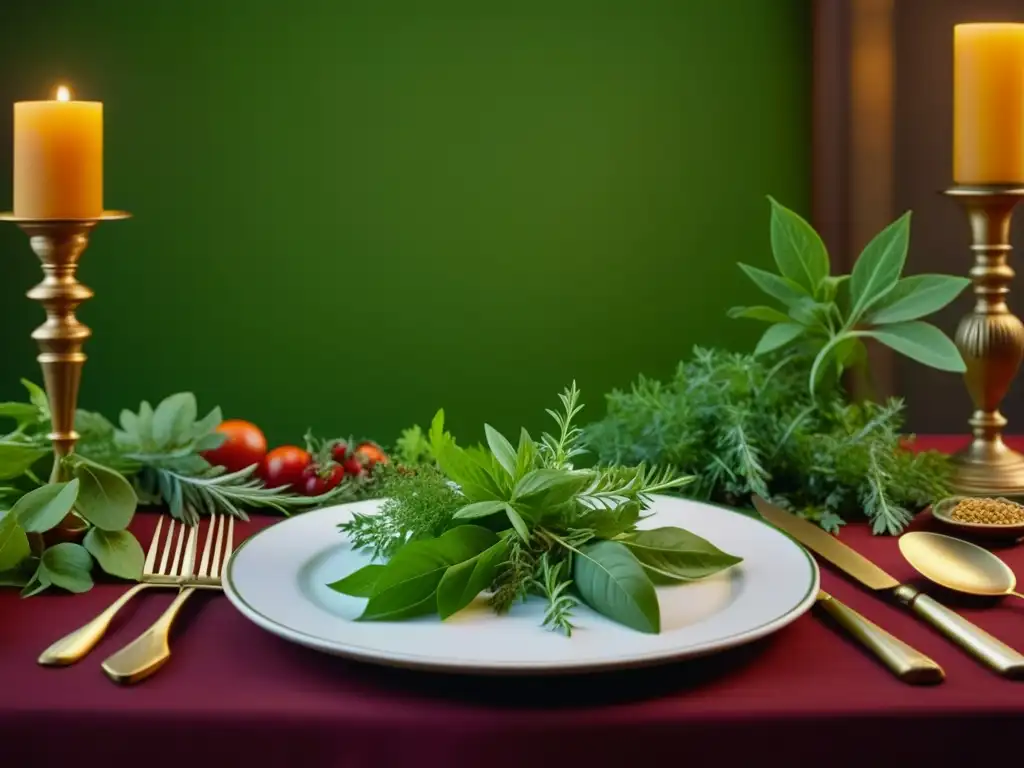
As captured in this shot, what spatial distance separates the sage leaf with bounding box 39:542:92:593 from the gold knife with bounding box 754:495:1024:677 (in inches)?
21.9

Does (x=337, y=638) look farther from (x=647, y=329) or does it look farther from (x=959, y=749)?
(x=647, y=329)

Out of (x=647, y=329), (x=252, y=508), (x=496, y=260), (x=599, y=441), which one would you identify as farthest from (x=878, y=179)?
(x=252, y=508)

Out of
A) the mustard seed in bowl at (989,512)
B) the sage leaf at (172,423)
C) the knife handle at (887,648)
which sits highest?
the sage leaf at (172,423)

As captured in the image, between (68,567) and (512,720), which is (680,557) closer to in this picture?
(512,720)

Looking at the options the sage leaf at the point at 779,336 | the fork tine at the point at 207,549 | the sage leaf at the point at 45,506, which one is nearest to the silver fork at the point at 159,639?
the fork tine at the point at 207,549

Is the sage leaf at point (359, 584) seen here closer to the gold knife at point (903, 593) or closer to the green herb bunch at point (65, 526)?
the green herb bunch at point (65, 526)

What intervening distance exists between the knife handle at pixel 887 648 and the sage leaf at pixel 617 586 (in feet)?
0.42

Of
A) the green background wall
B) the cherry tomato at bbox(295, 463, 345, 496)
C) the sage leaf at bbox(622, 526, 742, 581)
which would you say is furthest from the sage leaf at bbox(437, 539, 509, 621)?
the green background wall

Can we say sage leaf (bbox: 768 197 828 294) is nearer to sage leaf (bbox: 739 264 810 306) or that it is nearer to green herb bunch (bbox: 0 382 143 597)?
sage leaf (bbox: 739 264 810 306)

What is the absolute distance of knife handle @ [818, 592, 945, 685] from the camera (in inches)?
28.3

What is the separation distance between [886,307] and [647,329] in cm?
108

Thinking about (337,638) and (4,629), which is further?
(4,629)

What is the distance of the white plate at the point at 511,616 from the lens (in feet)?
2.26

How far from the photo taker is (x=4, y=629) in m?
0.82
